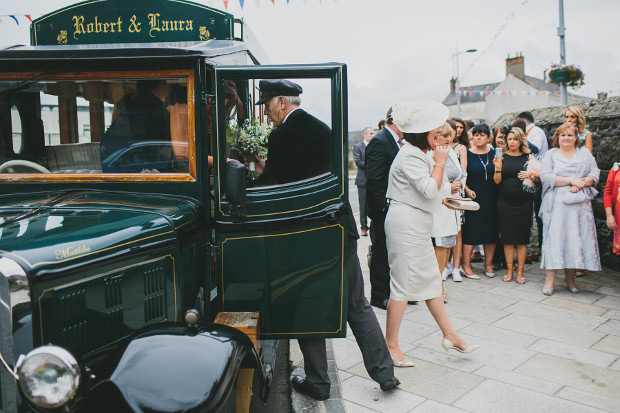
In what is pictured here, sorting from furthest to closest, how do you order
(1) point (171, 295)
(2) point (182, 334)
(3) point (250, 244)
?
1. (3) point (250, 244)
2. (1) point (171, 295)
3. (2) point (182, 334)

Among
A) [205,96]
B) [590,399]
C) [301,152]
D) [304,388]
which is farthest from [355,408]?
[205,96]

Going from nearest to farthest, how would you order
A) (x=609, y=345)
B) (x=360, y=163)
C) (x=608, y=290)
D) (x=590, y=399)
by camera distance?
(x=590, y=399) → (x=609, y=345) → (x=608, y=290) → (x=360, y=163)

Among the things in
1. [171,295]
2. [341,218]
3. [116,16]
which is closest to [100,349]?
[171,295]

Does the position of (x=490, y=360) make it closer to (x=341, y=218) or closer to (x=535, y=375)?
(x=535, y=375)

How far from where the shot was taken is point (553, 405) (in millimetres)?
3625

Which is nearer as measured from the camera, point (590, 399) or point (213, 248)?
point (213, 248)

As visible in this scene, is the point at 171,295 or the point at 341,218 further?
the point at 341,218

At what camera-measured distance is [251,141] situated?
144 inches

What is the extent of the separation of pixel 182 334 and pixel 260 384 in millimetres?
860

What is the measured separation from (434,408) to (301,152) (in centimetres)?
196

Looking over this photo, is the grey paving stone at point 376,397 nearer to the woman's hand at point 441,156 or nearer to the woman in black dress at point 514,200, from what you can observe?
the woman's hand at point 441,156

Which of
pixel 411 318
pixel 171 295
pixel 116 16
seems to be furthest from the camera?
pixel 411 318

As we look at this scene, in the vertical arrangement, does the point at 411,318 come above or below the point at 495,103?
below

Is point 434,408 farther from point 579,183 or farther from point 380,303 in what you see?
point 579,183
